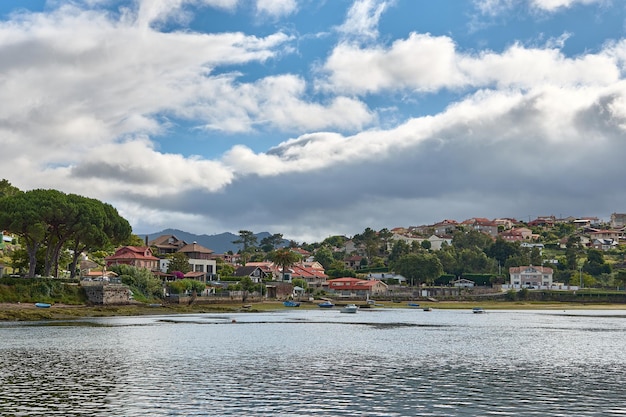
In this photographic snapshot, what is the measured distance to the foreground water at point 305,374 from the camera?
111 feet

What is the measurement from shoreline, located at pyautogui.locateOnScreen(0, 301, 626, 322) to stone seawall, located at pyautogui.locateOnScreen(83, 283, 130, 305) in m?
1.90

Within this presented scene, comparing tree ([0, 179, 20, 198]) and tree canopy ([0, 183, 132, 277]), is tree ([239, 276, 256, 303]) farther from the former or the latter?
tree ([0, 179, 20, 198])

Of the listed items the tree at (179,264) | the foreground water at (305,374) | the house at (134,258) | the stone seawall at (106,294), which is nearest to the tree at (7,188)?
the house at (134,258)

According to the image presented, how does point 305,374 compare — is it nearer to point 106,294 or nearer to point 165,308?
point 106,294

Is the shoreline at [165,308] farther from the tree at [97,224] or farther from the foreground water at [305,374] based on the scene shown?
the foreground water at [305,374]

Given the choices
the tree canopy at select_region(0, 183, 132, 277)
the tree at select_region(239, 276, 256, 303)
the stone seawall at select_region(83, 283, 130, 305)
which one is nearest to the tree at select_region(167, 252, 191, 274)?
the tree at select_region(239, 276, 256, 303)

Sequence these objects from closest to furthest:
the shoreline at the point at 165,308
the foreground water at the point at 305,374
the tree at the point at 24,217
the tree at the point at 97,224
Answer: the foreground water at the point at 305,374
the shoreline at the point at 165,308
the tree at the point at 24,217
the tree at the point at 97,224

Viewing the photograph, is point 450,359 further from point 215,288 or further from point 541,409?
point 215,288

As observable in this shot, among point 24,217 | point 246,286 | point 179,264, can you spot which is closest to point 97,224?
point 24,217

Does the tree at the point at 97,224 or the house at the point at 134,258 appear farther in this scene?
the house at the point at 134,258

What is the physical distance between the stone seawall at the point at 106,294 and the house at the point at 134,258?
48.3m

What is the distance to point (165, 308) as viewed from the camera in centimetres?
13088

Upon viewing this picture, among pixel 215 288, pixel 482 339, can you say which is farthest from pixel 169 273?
pixel 482 339

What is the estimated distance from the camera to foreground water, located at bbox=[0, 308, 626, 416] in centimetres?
3394
